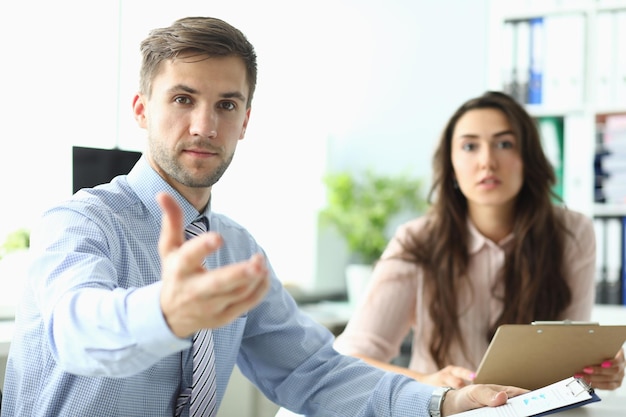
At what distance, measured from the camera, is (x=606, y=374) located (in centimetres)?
162

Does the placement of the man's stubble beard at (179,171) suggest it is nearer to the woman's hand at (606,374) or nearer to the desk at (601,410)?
the desk at (601,410)

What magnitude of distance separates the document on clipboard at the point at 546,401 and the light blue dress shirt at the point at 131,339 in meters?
0.14

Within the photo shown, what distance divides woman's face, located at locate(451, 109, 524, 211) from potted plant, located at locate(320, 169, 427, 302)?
1174mm

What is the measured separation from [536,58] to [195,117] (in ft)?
7.65

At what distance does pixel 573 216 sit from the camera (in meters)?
2.32

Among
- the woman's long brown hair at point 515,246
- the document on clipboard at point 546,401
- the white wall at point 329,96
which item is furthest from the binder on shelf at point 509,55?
the document on clipboard at point 546,401

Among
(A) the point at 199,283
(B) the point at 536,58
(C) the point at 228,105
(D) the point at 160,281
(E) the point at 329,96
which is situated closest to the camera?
(A) the point at 199,283

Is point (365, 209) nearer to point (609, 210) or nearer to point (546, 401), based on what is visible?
point (609, 210)

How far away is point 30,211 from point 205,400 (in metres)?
1.31

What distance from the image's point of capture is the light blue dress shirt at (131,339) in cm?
83

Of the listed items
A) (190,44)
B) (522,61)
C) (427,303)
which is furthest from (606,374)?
(522,61)

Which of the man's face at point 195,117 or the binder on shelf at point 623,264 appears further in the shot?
the binder on shelf at point 623,264

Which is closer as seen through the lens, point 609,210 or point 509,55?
point 609,210

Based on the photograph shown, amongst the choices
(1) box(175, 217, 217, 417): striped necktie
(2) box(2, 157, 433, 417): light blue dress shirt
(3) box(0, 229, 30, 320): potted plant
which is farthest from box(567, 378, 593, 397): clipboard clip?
(3) box(0, 229, 30, 320): potted plant
